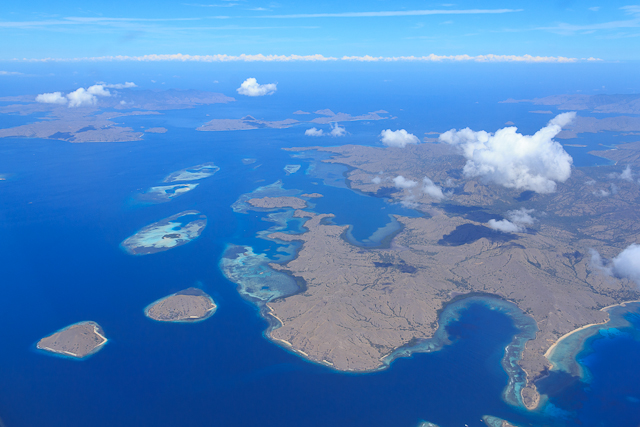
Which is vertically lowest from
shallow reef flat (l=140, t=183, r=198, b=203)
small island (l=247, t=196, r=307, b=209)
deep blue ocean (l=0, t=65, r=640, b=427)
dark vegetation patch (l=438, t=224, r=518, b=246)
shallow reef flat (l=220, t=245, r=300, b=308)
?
deep blue ocean (l=0, t=65, r=640, b=427)

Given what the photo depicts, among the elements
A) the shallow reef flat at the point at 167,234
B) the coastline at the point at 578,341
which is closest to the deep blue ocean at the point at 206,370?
the coastline at the point at 578,341

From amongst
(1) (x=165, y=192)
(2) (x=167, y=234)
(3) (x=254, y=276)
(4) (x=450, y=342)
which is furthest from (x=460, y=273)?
(1) (x=165, y=192)

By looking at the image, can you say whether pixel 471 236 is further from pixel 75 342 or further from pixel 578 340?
pixel 75 342

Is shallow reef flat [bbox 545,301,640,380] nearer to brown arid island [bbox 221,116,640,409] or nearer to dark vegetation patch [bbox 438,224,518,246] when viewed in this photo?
brown arid island [bbox 221,116,640,409]

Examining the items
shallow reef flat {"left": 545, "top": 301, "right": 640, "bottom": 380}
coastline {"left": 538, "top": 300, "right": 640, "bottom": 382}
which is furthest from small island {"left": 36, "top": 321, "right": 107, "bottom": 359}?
coastline {"left": 538, "top": 300, "right": 640, "bottom": 382}

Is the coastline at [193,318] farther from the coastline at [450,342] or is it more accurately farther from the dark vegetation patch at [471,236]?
the dark vegetation patch at [471,236]

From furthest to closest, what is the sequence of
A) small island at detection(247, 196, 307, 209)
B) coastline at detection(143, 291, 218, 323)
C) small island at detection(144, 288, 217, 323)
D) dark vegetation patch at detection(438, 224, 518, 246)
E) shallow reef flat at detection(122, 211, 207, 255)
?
small island at detection(247, 196, 307, 209)
shallow reef flat at detection(122, 211, 207, 255)
dark vegetation patch at detection(438, 224, 518, 246)
small island at detection(144, 288, 217, 323)
coastline at detection(143, 291, 218, 323)
